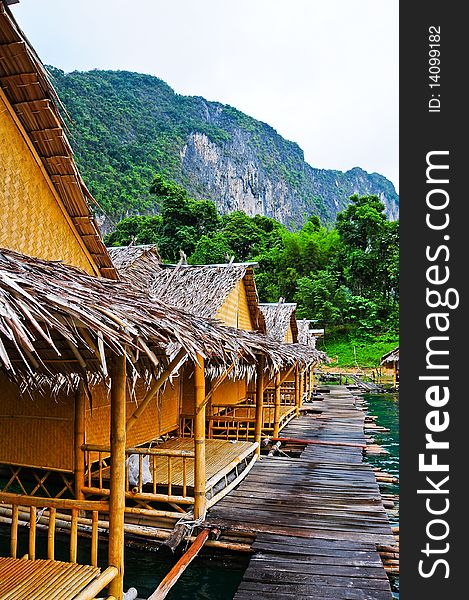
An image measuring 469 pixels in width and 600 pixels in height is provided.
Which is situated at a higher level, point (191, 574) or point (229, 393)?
point (229, 393)

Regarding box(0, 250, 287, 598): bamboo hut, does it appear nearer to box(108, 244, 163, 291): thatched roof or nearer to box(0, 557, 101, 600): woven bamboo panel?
box(0, 557, 101, 600): woven bamboo panel

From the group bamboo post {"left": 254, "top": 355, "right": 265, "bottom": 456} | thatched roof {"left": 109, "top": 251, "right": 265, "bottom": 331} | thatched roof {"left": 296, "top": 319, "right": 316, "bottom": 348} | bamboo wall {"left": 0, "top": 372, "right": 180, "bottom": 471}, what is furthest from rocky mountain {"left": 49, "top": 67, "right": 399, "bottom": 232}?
bamboo wall {"left": 0, "top": 372, "right": 180, "bottom": 471}

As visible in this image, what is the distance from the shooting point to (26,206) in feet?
17.1

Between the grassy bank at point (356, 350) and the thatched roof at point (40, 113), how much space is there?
3202 cm

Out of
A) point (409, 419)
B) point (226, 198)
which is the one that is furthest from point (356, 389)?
point (226, 198)

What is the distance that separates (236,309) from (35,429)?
6.03 m

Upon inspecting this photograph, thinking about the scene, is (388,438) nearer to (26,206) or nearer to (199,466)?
(199,466)

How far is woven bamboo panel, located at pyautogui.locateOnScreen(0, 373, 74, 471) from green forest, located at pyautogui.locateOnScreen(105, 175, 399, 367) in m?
31.9

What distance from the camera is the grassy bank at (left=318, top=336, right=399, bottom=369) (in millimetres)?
36719

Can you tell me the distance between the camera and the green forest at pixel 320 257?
39.8 metres

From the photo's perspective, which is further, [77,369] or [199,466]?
[199,466]

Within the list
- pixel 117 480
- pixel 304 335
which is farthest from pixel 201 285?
pixel 304 335

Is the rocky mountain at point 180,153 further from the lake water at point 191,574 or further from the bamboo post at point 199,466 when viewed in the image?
the lake water at point 191,574

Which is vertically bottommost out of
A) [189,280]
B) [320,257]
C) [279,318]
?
[279,318]
